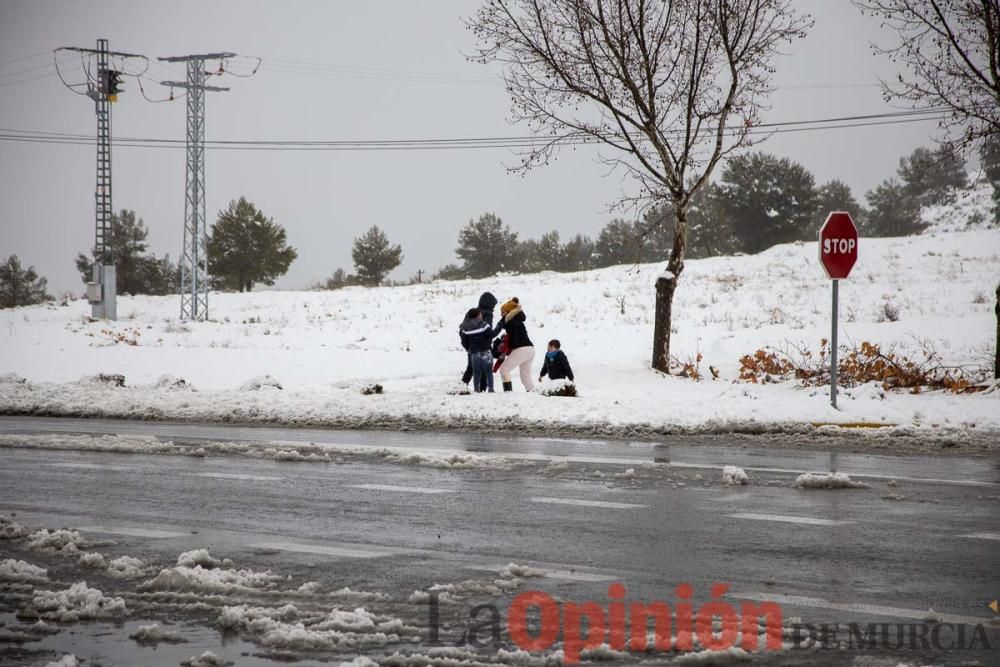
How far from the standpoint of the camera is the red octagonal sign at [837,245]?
51.2ft

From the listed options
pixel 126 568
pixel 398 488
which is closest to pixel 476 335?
pixel 398 488

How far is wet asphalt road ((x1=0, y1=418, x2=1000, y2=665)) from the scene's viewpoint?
564cm

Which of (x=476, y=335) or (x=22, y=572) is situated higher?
(x=476, y=335)

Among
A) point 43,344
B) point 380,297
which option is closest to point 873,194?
point 380,297

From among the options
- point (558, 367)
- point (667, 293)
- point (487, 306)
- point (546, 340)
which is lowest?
point (558, 367)

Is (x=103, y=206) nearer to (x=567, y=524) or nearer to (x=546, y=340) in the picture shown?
(x=546, y=340)

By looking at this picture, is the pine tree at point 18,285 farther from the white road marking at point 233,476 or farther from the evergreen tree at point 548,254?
the white road marking at point 233,476

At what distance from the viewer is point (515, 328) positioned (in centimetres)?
1925

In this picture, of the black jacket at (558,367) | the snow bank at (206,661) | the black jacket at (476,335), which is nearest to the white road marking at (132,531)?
the snow bank at (206,661)

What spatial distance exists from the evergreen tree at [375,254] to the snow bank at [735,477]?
80.0m

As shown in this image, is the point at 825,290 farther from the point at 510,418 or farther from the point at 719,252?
the point at 719,252

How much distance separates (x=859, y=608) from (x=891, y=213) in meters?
101

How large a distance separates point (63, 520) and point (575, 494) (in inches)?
159

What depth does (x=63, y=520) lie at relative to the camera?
7898 millimetres
